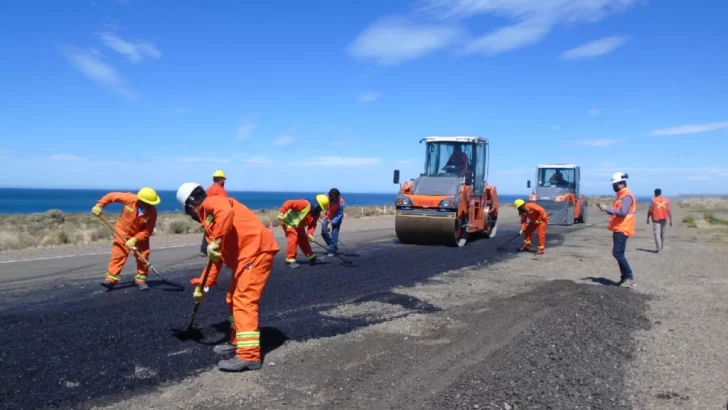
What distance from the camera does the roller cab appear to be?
23.8 meters

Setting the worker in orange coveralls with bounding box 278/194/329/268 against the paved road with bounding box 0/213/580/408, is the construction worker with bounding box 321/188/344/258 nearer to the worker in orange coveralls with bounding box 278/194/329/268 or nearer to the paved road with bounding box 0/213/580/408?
the paved road with bounding box 0/213/580/408

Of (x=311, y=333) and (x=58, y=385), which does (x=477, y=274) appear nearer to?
(x=311, y=333)

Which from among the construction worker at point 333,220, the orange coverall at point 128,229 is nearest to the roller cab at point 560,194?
the construction worker at point 333,220

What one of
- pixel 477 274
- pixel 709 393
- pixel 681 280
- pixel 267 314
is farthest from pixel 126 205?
pixel 681 280

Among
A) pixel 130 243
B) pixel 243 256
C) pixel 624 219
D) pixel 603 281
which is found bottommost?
pixel 603 281

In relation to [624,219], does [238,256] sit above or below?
below

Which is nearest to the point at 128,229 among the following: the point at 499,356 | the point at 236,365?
the point at 236,365

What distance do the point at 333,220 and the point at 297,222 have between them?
208 centimetres

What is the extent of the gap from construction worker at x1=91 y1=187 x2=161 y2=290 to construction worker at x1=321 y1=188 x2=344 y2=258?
15.6 ft

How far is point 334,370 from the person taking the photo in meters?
5.04

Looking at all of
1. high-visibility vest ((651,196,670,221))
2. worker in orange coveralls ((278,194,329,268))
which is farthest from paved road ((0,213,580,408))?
high-visibility vest ((651,196,670,221))

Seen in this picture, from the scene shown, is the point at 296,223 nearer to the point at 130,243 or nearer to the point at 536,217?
the point at 130,243

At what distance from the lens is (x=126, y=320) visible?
6.41 m

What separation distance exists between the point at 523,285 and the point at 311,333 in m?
4.88
